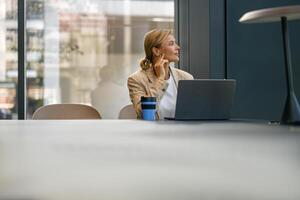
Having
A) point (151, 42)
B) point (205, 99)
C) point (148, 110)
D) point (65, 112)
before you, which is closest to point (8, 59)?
point (65, 112)

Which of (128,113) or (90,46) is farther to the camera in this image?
(90,46)

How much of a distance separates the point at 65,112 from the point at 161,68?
66 centimetres

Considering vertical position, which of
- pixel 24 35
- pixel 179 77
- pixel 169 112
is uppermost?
pixel 24 35

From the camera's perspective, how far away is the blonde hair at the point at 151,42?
3.10 m

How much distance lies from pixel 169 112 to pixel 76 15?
2702 millimetres

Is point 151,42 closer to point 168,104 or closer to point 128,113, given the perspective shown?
point 128,113

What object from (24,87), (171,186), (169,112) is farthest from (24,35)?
(171,186)

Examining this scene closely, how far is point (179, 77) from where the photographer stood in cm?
292

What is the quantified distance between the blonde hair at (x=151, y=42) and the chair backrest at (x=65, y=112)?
459 millimetres

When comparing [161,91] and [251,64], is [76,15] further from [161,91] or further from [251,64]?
[161,91]

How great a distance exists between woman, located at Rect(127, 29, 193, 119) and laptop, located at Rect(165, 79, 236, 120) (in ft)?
1.77

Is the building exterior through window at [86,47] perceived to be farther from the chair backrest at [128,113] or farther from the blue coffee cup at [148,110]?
the blue coffee cup at [148,110]

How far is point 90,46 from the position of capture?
15.5ft

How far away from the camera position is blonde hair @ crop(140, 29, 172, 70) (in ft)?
10.2
